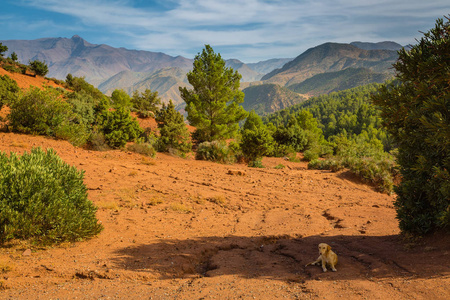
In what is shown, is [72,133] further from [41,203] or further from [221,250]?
[221,250]

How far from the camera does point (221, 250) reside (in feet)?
20.3

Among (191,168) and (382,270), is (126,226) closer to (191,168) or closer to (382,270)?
(382,270)

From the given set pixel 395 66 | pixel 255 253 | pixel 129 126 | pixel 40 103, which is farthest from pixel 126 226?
pixel 129 126

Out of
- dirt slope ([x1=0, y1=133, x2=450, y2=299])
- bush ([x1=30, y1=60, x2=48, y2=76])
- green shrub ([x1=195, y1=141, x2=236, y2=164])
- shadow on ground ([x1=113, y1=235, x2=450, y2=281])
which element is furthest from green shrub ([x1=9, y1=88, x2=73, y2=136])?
bush ([x1=30, y1=60, x2=48, y2=76])

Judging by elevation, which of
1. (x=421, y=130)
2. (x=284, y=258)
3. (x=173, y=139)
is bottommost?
(x=284, y=258)

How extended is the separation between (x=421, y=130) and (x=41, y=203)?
7.15 meters

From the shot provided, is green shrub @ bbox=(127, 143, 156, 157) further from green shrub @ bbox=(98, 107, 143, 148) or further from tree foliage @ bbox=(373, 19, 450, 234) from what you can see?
tree foliage @ bbox=(373, 19, 450, 234)

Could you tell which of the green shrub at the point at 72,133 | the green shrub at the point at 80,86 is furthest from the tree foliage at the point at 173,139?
the green shrub at the point at 80,86

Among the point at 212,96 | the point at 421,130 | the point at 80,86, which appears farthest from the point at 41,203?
the point at 80,86

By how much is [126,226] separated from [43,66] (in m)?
43.6

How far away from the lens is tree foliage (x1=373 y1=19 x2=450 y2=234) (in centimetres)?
440

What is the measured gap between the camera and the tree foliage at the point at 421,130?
4.40m

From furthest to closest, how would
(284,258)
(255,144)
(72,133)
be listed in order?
(255,144) < (72,133) < (284,258)

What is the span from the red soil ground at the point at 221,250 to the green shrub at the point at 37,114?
265 centimetres
